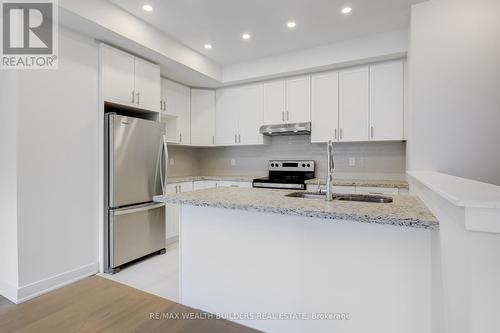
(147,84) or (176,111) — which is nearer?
(147,84)

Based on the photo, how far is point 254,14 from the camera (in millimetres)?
2711

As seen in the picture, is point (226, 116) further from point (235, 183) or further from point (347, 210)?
point (347, 210)

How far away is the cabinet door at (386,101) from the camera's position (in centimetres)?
321

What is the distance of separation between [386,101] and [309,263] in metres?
2.56

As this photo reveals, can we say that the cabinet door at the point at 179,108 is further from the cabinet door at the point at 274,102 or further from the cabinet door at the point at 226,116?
the cabinet door at the point at 274,102

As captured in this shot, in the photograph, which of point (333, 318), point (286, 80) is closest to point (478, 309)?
point (333, 318)

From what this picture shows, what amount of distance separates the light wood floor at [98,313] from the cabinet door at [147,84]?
6.74ft

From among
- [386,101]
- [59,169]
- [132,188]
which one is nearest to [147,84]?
[132,188]

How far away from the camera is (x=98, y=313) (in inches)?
80.4

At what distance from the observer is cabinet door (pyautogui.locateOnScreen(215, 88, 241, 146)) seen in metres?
4.32

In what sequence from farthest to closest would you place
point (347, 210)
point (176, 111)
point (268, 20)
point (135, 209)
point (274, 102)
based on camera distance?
point (176, 111)
point (274, 102)
point (135, 209)
point (268, 20)
point (347, 210)

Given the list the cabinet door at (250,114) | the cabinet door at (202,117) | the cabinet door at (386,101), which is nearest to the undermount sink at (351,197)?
the cabinet door at (386,101)

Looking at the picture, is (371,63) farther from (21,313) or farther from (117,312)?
(21,313)

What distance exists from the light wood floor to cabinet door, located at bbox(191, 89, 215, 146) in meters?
2.57
